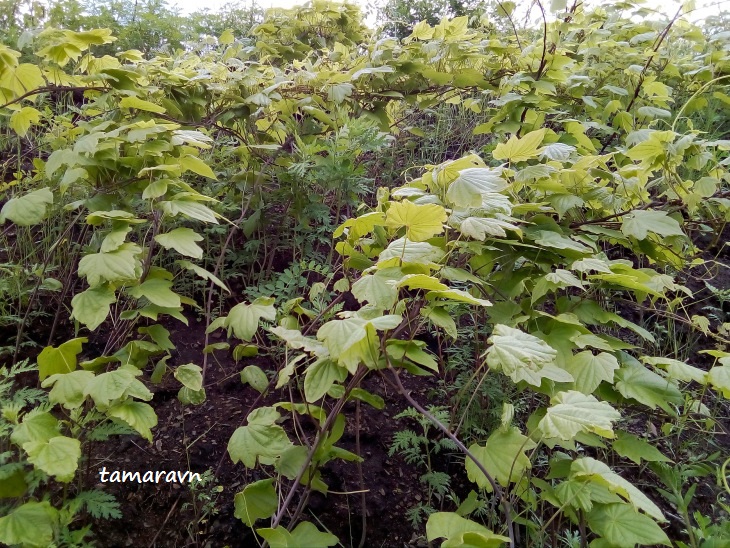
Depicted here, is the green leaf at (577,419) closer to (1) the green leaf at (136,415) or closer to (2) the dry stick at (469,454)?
(2) the dry stick at (469,454)

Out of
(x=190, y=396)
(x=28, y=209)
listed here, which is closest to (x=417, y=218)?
(x=190, y=396)

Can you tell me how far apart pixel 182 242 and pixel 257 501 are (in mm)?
628

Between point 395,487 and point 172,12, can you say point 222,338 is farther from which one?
point 172,12

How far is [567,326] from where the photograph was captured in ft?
3.53

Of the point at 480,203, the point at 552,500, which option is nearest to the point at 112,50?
the point at 480,203

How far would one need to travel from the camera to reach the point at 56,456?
3.12 feet

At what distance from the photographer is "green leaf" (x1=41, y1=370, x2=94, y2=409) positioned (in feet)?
3.36

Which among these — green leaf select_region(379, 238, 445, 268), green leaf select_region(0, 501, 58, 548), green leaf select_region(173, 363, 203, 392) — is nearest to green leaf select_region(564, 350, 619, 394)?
green leaf select_region(379, 238, 445, 268)

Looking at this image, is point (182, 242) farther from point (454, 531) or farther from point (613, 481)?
point (613, 481)

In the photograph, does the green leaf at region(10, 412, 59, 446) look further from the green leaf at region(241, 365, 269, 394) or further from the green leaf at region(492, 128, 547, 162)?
the green leaf at region(492, 128, 547, 162)

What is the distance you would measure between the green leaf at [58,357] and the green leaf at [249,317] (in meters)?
0.34

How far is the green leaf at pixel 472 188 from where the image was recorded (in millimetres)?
989

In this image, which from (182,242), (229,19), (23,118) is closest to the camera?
(182,242)

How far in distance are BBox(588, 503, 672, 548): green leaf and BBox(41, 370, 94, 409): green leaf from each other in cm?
103
